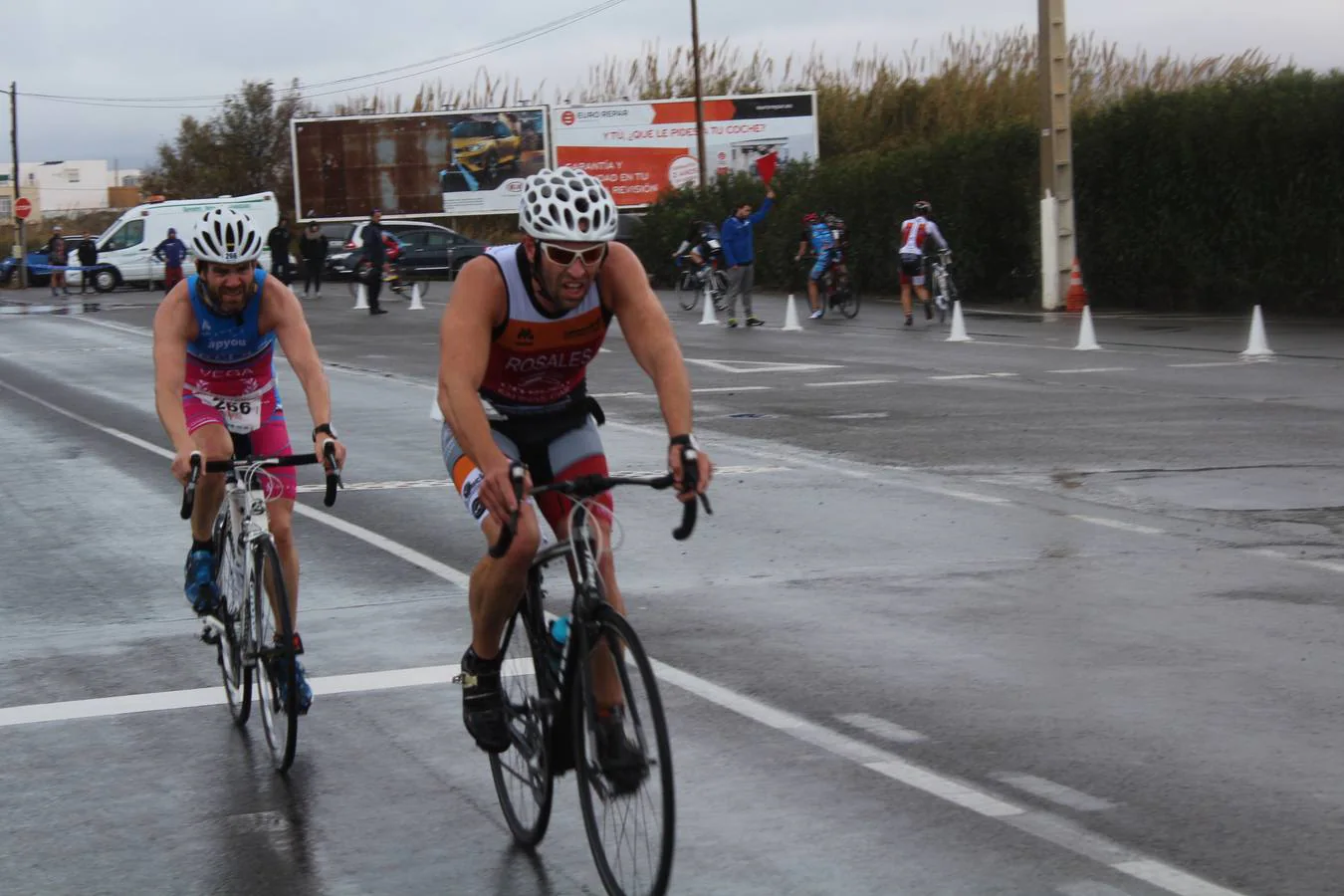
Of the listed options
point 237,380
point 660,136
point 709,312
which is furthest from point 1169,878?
point 660,136

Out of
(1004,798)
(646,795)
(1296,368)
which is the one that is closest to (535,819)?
(646,795)

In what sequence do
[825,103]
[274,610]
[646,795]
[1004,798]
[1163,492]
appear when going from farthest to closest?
[825,103] < [1163,492] < [274,610] < [1004,798] < [646,795]

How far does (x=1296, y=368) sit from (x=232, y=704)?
53.1ft

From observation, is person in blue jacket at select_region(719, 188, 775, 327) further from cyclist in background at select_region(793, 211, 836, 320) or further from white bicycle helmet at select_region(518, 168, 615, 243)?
white bicycle helmet at select_region(518, 168, 615, 243)

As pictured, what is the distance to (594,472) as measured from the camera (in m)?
5.44

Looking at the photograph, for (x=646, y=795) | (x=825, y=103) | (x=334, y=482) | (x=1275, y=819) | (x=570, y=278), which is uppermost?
(x=825, y=103)

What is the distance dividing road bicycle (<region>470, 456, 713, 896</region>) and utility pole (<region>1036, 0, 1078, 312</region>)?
27.5 meters

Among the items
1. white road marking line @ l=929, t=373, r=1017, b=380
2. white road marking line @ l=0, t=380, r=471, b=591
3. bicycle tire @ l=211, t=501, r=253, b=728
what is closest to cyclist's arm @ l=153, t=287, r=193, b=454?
bicycle tire @ l=211, t=501, r=253, b=728

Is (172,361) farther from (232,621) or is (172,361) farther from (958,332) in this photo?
(958,332)

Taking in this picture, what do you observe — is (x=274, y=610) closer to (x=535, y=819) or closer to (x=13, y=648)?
(x=535, y=819)

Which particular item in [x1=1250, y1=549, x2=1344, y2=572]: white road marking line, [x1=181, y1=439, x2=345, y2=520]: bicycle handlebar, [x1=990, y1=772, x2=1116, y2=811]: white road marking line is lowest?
[x1=990, y1=772, x2=1116, y2=811]: white road marking line

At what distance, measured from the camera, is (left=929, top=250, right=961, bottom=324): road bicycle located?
30672 millimetres

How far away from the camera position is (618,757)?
184 inches

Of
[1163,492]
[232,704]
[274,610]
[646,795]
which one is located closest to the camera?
[646,795]
